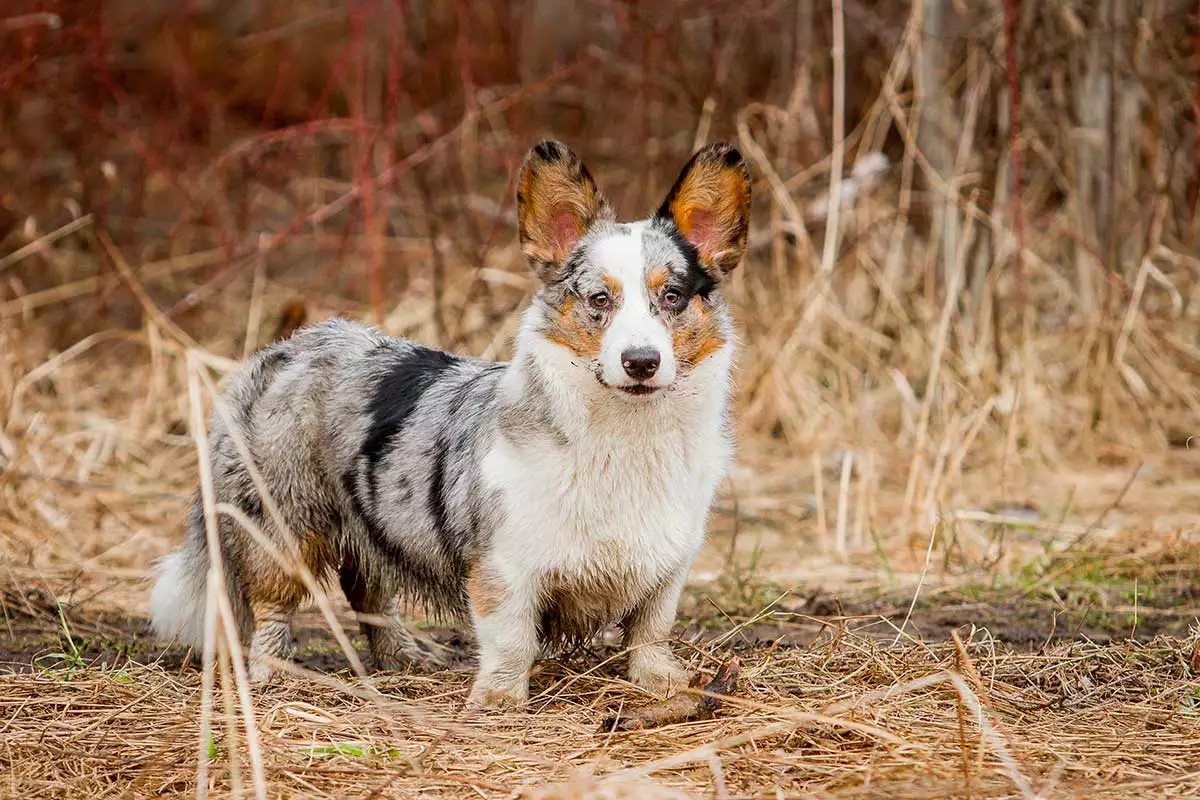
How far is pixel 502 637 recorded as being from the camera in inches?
139

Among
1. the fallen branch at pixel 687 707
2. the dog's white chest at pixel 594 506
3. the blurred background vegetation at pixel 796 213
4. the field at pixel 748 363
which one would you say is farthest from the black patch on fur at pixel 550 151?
the blurred background vegetation at pixel 796 213

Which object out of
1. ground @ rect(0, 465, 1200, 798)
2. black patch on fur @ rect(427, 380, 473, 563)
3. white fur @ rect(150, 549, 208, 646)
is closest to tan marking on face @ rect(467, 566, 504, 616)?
black patch on fur @ rect(427, 380, 473, 563)

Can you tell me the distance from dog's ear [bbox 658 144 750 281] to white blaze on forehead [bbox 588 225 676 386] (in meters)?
0.17

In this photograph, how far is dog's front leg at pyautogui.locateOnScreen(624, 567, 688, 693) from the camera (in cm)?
365

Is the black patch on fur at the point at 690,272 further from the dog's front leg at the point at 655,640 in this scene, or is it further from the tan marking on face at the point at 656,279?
the dog's front leg at the point at 655,640

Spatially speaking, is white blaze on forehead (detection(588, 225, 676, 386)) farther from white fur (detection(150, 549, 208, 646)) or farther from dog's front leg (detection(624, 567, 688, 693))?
white fur (detection(150, 549, 208, 646))

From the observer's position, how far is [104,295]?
7.69 meters

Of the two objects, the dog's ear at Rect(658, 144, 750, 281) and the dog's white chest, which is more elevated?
the dog's ear at Rect(658, 144, 750, 281)

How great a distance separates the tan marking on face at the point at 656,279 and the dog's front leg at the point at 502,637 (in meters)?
0.81

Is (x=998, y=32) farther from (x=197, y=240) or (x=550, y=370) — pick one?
(x=197, y=240)

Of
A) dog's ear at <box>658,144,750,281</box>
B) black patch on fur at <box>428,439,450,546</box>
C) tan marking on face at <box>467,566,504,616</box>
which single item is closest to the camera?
tan marking on face at <box>467,566,504,616</box>

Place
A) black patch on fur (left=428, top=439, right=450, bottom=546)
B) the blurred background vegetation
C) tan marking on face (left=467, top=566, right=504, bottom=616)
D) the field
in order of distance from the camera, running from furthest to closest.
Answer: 1. the blurred background vegetation
2. black patch on fur (left=428, top=439, right=450, bottom=546)
3. tan marking on face (left=467, top=566, right=504, bottom=616)
4. the field

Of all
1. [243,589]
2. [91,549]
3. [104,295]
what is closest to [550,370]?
[243,589]

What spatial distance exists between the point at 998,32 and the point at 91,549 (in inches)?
196
